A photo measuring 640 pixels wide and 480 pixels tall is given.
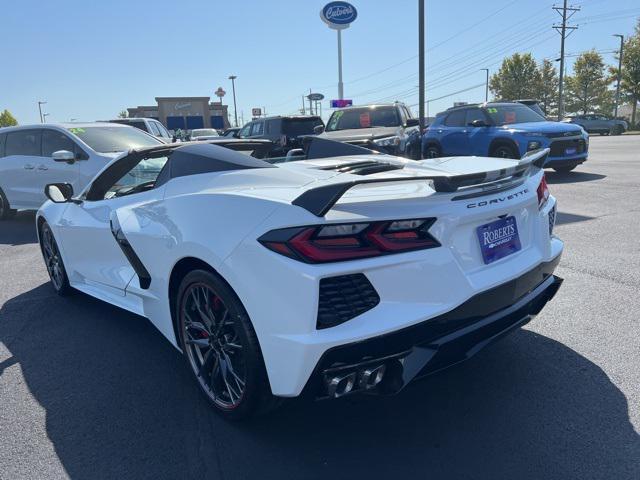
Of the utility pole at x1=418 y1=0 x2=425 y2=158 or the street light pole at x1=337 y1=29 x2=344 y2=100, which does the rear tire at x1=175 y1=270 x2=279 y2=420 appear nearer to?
the utility pole at x1=418 y1=0 x2=425 y2=158

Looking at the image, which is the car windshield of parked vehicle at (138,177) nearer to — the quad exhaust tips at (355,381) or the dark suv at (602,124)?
the quad exhaust tips at (355,381)

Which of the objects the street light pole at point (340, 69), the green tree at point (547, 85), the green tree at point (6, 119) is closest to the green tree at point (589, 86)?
the green tree at point (547, 85)

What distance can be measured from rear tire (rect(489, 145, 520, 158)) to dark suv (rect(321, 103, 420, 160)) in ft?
6.37

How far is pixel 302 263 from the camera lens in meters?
2.17

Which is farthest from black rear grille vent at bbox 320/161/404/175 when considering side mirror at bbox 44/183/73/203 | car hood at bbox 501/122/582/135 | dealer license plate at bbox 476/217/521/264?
car hood at bbox 501/122/582/135

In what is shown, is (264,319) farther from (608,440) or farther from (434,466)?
(608,440)

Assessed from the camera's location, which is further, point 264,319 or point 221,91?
point 221,91

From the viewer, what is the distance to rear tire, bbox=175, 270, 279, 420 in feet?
8.02

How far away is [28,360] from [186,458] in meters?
1.83

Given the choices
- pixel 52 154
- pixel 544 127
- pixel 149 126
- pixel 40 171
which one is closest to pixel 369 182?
pixel 52 154

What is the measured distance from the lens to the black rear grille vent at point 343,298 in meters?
2.16

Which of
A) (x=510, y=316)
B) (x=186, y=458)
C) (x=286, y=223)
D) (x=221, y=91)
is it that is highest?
(x=221, y=91)

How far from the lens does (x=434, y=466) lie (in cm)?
236

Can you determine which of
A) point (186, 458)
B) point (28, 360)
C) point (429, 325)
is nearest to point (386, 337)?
point (429, 325)
